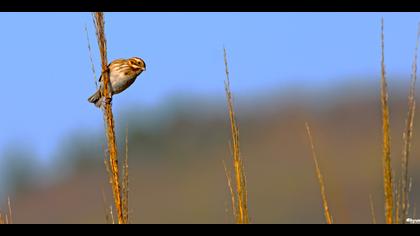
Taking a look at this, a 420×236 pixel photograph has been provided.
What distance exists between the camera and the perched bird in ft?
25.6

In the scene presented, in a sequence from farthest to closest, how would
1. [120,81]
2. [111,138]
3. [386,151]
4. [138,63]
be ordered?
[138,63] < [120,81] < [111,138] < [386,151]

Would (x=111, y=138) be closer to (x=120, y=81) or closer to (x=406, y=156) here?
(x=406, y=156)

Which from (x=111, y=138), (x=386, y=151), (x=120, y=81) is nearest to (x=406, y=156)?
(x=386, y=151)

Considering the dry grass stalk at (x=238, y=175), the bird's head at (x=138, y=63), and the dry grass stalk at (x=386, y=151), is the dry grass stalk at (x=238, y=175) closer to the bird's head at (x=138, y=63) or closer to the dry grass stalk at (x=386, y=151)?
the dry grass stalk at (x=386, y=151)

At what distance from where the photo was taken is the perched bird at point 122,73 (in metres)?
7.81

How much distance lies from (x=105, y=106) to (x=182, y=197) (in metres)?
45.7

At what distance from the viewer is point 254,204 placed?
45.8 meters

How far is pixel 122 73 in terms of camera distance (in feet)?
26.0

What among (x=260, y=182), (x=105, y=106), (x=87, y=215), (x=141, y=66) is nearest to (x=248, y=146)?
(x=260, y=182)

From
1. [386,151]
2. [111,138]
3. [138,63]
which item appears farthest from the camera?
[138,63]

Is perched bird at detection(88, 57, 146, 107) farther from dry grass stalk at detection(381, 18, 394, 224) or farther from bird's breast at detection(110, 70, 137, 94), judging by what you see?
dry grass stalk at detection(381, 18, 394, 224)

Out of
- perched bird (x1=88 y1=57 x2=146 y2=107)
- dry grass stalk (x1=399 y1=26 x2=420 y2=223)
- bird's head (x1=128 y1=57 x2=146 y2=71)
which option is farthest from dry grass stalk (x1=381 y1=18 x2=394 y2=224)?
bird's head (x1=128 y1=57 x2=146 y2=71)

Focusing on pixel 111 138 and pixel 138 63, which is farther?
pixel 138 63

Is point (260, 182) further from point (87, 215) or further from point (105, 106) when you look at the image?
point (105, 106)
